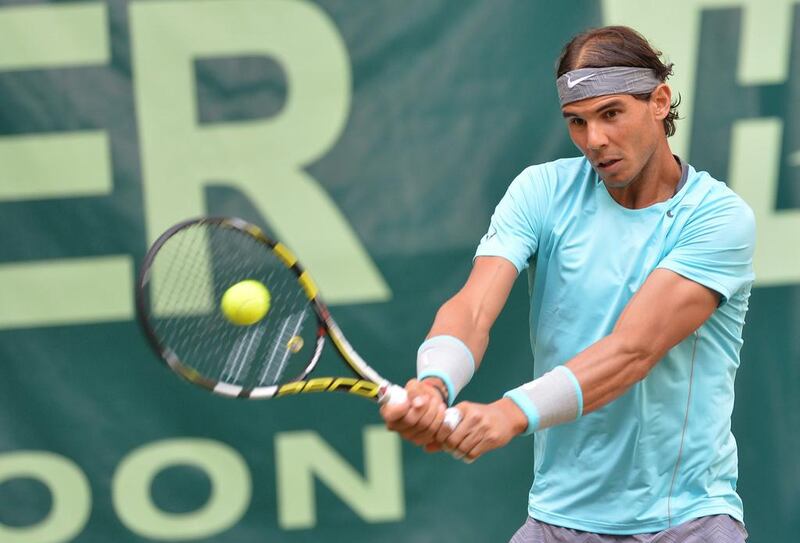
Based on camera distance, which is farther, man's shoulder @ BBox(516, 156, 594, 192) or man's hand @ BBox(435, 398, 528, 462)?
man's shoulder @ BBox(516, 156, 594, 192)

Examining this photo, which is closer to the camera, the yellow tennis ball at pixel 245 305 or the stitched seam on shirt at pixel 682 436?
the yellow tennis ball at pixel 245 305

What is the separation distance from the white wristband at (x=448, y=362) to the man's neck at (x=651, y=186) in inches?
18.6

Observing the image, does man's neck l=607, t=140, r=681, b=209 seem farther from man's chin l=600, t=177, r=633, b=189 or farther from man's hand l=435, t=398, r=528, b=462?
man's hand l=435, t=398, r=528, b=462

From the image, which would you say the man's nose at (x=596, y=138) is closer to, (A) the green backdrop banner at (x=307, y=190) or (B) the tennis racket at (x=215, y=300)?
(B) the tennis racket at (x=215, y=300)

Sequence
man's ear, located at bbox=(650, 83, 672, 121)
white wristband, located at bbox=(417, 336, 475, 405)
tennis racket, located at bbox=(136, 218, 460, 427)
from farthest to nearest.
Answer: tennis racket, located at bbox=(136, 218, 460, 427) < man's ear, located at bbox=(650, 83, 672, 121) < white wristband, located at bbox=(417, 336, 475, 405)

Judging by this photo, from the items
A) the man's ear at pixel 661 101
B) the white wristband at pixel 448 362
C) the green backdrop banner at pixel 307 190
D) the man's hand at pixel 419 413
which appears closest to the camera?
the man's hand at pixel 419 413

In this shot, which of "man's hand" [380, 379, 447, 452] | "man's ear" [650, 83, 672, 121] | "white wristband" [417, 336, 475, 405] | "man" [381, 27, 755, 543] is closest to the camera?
"man's hand" [380, 379, 447, 452]

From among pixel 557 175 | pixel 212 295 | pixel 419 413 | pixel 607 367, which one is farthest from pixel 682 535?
pixel 212 295

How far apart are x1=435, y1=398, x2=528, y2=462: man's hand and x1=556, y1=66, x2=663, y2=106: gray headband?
2.16 feet

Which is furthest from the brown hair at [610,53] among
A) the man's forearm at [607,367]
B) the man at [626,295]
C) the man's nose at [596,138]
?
the man's forearm at [607,367]

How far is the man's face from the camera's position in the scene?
2.76 m

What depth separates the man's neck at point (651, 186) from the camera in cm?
283

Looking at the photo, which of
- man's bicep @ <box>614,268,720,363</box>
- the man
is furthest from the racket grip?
man's bicep @ <box>614,268,720,363</box>

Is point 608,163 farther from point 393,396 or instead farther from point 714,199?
point 393,396
